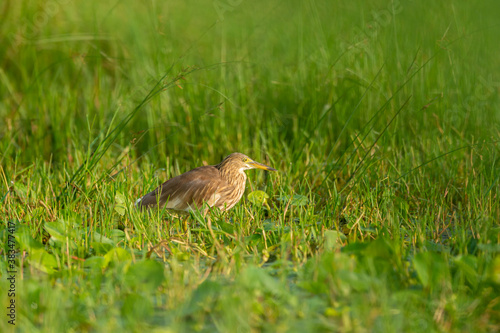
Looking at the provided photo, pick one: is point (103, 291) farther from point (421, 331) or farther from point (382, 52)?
point (382, 52)

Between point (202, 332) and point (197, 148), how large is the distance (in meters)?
3.76

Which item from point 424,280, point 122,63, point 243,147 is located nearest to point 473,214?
point 424,280

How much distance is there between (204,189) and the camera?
16.6ft

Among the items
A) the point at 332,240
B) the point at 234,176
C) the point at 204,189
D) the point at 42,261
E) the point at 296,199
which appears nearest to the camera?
the point at 42,261

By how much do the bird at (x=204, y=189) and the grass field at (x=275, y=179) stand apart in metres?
0.16

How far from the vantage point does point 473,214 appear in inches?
176

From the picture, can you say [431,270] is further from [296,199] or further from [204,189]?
[204,189]

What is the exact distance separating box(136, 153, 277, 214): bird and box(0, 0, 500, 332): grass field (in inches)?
6.3

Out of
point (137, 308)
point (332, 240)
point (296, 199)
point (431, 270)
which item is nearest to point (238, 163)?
point (296, 199)

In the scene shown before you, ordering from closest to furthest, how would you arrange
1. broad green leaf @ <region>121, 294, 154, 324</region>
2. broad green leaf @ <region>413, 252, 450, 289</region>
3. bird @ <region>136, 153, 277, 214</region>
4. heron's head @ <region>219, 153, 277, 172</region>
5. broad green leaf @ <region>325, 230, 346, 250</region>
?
1. broad green leaf @ <region>121, 294, 154, 324</region>
2. broad green leaf @ <region>413, 252, 450, 289</region>
3. broad green leaf @ <region>325, 230, 346, 250</region>
4. bird @ <region>136, 153, 277, 214</region>
5. heron's head @ <region>219, 153, 277, 172</region>

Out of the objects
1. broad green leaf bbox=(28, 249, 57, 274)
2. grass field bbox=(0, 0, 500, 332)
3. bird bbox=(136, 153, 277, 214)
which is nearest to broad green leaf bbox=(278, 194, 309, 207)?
grass field bbox=(0, 0, 500, 332)

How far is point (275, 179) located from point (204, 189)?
0.68 metres

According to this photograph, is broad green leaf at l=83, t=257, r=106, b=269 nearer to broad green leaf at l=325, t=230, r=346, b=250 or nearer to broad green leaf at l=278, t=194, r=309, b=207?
broad green leaf at l=325, t=230, r=346, b=250

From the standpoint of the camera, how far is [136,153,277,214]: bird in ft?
16.0
